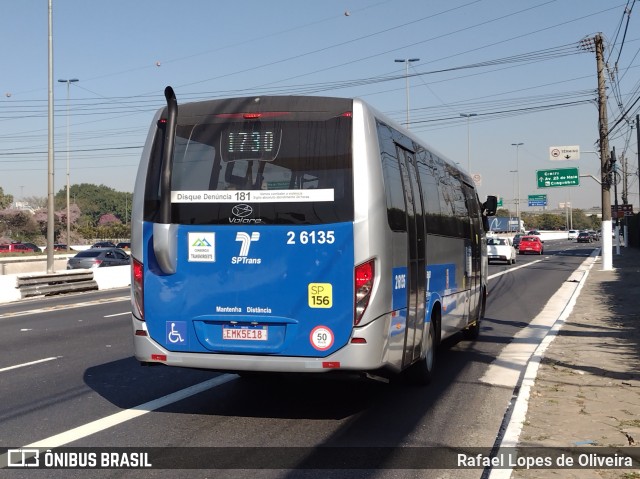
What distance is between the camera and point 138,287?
7152 mm

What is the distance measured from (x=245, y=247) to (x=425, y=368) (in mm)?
3064

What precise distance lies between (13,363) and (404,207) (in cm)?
632

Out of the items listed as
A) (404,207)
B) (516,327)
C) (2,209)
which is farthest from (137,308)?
(2,209)

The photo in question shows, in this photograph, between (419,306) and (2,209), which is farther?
(2,209)

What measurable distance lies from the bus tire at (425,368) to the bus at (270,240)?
4.10 feet

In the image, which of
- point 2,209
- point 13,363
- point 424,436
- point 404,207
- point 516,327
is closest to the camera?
point 424,436

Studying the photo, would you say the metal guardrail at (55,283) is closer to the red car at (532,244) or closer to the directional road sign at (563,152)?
the directional road sign at (563,152)

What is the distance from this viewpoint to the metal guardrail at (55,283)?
2408 centimetres

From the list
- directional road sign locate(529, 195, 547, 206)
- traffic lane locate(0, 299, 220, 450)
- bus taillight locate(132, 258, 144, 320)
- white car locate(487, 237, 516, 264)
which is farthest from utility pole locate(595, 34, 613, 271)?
directional road sign locate(529, 195, 547, 206)

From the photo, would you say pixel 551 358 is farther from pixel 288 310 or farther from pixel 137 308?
pixel 137 308

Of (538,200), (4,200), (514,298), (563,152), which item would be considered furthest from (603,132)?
(538,200)

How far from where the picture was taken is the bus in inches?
259

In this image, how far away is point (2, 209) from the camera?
281ft

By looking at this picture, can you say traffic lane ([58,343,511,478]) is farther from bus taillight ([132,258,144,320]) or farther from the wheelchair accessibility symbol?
bus taillight ([132,258,144,320])
